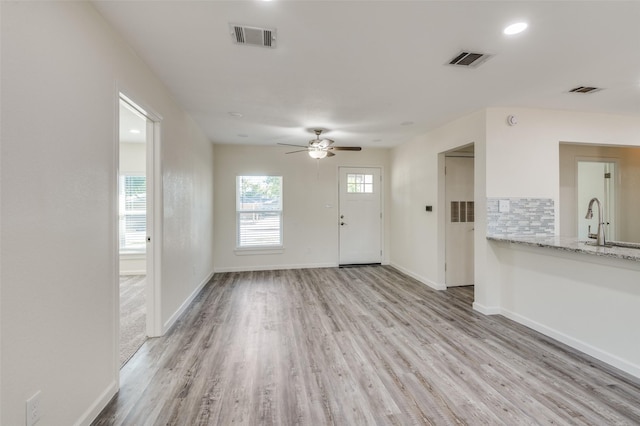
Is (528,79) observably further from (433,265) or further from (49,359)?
(49,359)

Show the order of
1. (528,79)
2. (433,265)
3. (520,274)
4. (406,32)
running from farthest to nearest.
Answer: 1. (433,265)
2. (520,274)
3. (528,79)
4. (406,32)

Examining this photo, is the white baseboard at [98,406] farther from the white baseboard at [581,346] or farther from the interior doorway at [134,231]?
the white baseboard at [581,346]

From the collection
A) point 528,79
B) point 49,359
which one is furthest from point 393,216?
point 49,359

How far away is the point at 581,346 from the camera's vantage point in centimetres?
263

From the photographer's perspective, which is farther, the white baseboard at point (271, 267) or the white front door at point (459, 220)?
the white baseboard at point (271, 267)

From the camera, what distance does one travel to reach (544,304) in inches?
119

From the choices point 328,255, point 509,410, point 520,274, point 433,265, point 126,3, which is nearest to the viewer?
point 126,3

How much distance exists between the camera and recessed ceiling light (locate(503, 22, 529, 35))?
1882mm

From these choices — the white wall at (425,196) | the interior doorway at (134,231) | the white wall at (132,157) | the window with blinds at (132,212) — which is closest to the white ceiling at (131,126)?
the interior doorway at (134,231)

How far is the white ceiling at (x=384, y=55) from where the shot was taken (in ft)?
5.78

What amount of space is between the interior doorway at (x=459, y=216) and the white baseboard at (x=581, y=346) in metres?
1.27

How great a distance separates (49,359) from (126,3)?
2.04 metres

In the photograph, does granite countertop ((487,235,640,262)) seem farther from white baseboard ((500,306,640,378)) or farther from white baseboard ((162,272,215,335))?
white baseboard ((162,272,215,335))

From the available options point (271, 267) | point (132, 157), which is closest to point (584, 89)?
point (271, 267)
